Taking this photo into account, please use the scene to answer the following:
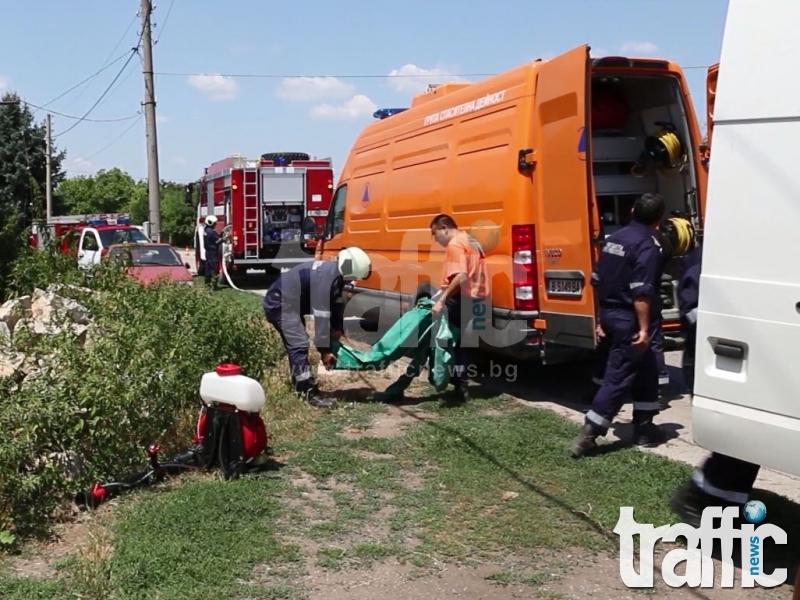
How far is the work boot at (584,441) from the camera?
5965 millimetres

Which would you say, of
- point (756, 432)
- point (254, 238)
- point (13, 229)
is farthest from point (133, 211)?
point (756, 432)

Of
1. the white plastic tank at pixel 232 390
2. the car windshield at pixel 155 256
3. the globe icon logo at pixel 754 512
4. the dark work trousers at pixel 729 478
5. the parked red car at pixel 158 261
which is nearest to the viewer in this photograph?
the dark work trousers at pixel 729 478

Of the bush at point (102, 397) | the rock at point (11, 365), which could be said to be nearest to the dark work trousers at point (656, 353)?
the bush at point (102, 397)

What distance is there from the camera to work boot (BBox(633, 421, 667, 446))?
21.1 ft

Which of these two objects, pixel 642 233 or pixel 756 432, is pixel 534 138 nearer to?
pixel 642 233

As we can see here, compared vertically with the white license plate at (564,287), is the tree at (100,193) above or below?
above

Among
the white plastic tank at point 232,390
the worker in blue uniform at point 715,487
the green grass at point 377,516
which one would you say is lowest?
the green grass at point 377,516

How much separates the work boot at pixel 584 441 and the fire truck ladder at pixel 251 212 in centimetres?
1563

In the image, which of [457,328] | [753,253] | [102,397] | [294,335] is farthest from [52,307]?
[753,253]

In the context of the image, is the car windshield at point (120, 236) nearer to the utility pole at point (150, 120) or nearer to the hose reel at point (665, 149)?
the utility pole at point (150, 120)

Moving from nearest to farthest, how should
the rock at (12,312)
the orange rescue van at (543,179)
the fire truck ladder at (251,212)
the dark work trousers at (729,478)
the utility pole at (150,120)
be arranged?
the dark work trousers at (729,478) < the orange rescue van at (543,179) < the rock at (12,312) < the fire truck ladder at (251,212) < the utility pole at (150,120)

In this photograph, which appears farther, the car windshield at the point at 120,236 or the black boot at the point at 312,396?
the car windshield at the point at 120,236

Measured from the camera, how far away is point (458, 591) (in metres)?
4.00

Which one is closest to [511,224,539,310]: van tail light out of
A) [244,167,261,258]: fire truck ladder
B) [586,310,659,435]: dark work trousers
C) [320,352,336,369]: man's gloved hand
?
[586,310,659,435]: dark work trousers
